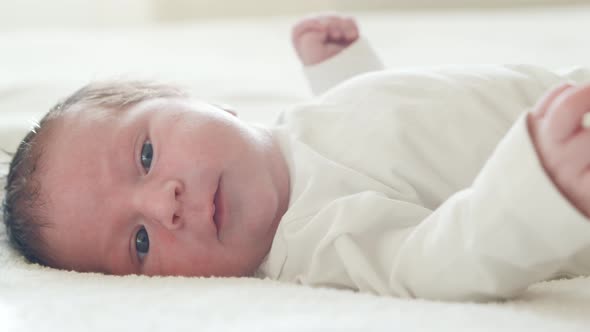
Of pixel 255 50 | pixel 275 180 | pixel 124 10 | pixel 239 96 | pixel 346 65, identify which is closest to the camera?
pixel 275 180

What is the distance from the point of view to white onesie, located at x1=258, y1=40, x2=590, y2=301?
667 millimetres

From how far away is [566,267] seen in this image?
832 millimetres

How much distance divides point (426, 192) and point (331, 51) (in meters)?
0.56

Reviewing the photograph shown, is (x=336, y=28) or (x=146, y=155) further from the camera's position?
(x=336, y=28)

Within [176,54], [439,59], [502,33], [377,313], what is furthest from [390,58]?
[377,313]

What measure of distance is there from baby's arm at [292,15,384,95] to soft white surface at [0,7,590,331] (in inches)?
5.1

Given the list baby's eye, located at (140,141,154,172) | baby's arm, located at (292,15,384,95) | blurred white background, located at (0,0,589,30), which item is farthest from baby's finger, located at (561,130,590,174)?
blurred white background, located at (0,0,589,30)

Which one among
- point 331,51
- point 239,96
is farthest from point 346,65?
point 239,96

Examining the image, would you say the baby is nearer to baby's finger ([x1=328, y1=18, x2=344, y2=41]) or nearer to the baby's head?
the baby's head

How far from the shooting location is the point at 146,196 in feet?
3.05

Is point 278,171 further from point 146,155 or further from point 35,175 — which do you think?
point 35,175

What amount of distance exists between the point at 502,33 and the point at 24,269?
132 centimetres

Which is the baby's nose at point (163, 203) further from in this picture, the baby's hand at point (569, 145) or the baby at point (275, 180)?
the baby's hand at point (569, 145)

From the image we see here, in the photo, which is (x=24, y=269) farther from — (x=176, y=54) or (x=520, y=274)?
(x=176, y=54)
